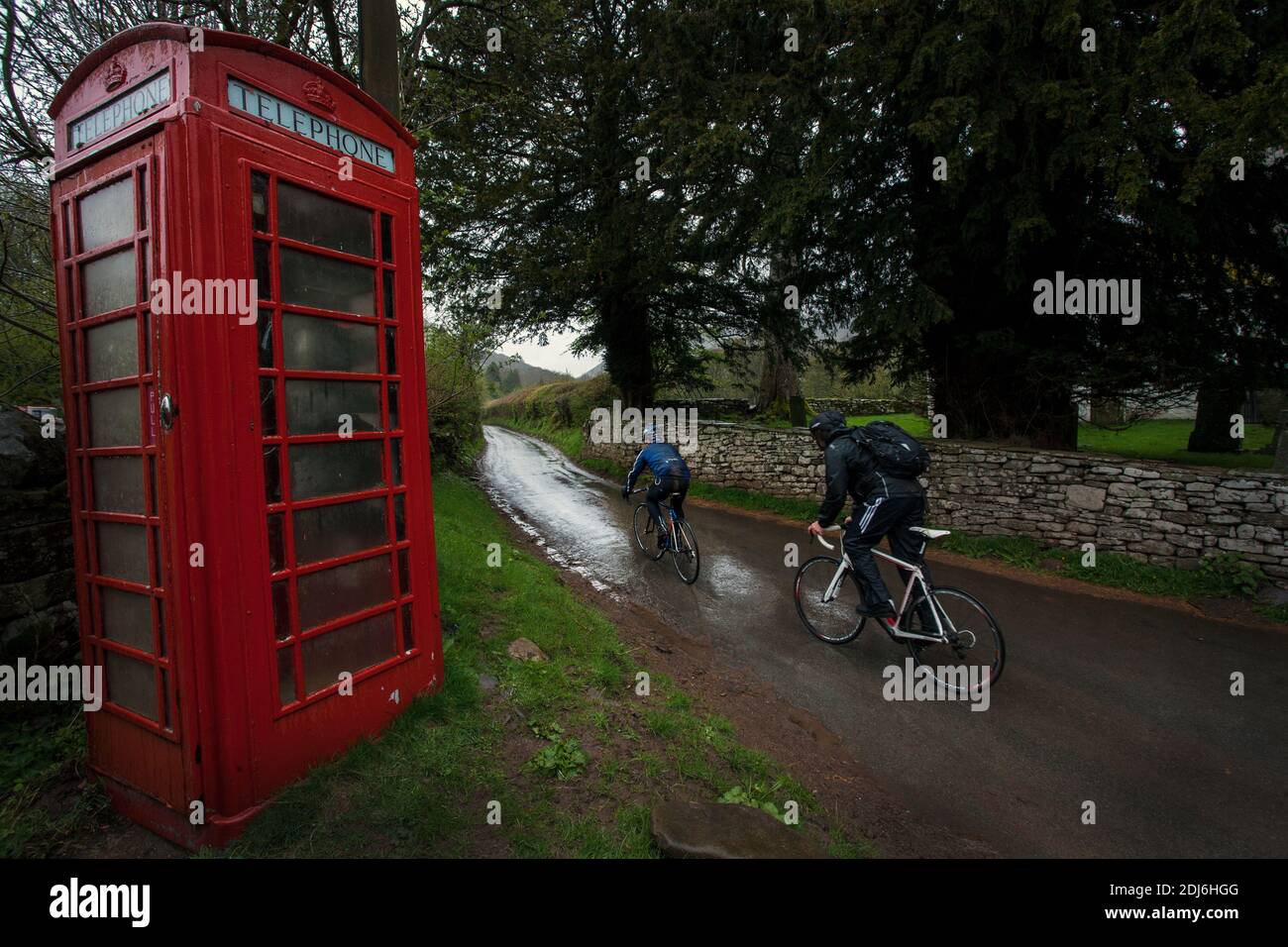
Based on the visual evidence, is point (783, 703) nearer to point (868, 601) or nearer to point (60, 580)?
Answer: point (868, 601)

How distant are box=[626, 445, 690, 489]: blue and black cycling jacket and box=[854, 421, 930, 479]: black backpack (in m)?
A: 2.96

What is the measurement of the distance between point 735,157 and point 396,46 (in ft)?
20.4

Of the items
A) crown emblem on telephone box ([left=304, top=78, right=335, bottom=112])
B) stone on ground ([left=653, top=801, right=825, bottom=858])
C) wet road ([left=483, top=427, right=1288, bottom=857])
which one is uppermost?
crown emblem on telephone box ([left=304, top=78, right=335, bottom=112])

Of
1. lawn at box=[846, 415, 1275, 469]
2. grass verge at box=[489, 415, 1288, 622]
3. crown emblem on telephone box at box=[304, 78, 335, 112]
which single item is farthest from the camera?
lawn at box=[846, 415, 1275, 469]

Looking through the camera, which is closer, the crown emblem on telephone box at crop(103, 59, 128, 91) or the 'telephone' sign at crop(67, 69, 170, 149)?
the 'telephone' sign at crop(67, 69, 170, 149)

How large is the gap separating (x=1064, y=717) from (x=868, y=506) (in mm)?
2059

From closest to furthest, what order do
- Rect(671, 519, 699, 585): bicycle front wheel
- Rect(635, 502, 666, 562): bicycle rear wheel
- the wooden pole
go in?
the wooden pole
Rect(671, 519, 699, 585): bicycle front wheel
Rect(635, 502, 666, 562): bicycle rear wheel

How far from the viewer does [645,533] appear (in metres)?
9.20

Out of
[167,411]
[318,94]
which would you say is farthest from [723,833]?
[318,94]

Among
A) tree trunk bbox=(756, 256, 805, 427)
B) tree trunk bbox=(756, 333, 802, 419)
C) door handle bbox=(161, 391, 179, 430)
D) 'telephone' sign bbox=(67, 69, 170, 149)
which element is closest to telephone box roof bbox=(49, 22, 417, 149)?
'telephone' sign bbox=(67, 69, 170, 149)

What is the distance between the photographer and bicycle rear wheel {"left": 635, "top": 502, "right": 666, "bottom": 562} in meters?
9.09

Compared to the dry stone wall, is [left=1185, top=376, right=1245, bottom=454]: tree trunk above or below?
above

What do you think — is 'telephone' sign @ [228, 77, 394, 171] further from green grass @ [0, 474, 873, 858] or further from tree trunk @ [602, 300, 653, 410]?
tree trunk @ [602, 300, 653, 410]
